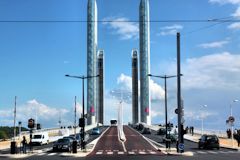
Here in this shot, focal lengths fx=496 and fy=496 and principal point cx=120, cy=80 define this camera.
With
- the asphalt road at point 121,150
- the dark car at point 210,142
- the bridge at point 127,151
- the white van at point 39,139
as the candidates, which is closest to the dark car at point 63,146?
the bridge at point 127,151

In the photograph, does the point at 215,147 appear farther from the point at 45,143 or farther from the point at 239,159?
the point at 45,143

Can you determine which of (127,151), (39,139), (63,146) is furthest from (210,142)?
(39,139)

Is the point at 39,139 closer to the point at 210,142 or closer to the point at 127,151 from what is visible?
the point at 127,151

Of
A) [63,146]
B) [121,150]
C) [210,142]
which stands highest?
[210,142]

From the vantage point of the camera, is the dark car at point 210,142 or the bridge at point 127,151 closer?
the bridge at point 127,151

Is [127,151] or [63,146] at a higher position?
[63,146]

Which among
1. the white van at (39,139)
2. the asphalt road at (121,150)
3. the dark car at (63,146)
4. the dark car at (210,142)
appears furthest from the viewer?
the white van at (39,139)

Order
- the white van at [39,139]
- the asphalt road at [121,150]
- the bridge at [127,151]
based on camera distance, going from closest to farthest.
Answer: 1. the bridge at [127,151]
2. the asphalt road at [121,150]
3. the white van at [39,139]

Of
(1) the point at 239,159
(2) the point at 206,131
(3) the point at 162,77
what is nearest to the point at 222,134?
(2) the point at 206,131

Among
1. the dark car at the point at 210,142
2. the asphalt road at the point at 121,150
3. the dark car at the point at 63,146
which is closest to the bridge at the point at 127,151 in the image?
the asphalt road at the point at 121,150

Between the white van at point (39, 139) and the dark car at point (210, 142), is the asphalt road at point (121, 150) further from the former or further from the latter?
the white van at point (39, 139)

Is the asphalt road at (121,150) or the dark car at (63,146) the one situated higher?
the dark car at (63,146)

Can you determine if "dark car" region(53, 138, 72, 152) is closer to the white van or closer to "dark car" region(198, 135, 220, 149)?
"dark car" region(198, 135, 220, 149)

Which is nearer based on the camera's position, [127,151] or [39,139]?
[127,151]
